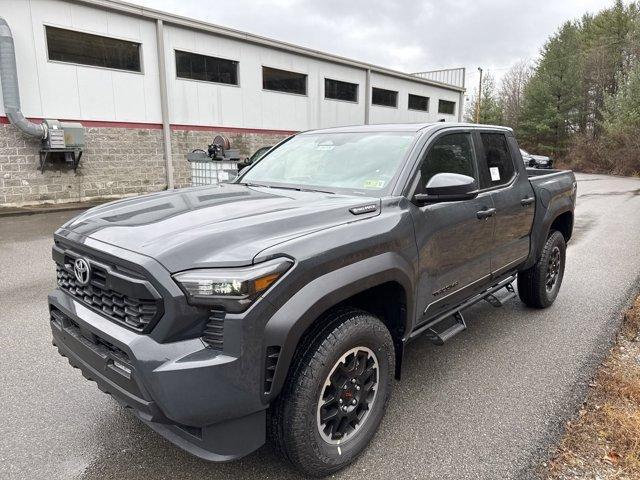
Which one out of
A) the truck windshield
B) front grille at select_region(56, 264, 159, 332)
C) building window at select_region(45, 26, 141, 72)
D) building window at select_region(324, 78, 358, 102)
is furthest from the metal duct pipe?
building window at select_region(324, 78, 358, 102)

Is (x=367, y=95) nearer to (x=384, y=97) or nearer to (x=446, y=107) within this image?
(x=384, y=97)

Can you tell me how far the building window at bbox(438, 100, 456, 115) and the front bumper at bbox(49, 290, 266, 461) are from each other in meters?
28.1

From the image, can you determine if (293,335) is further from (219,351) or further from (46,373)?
(46,373)

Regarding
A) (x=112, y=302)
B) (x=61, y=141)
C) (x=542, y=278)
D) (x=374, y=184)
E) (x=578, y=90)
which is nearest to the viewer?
(x=112, y=302)

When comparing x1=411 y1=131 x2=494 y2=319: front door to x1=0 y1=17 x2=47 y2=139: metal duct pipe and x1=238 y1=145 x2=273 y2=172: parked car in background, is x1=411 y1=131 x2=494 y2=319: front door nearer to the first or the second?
x1=238 y1=145 x2=273 y2=172: parked car in background

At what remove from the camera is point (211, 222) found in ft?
7.64

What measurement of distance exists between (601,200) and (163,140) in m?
14.4

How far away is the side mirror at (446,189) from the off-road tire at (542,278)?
7.42 ft

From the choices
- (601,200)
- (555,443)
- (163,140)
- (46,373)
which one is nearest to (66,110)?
(163,140)

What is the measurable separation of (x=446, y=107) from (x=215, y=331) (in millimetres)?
29194

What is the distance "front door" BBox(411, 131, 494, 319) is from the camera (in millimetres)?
2926

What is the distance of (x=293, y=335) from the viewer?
204cm

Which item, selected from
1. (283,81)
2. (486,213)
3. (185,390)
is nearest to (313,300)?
(185,390)

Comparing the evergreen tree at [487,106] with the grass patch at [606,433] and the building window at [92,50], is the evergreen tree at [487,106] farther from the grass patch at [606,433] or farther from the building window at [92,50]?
the grass patch at [606,433]
